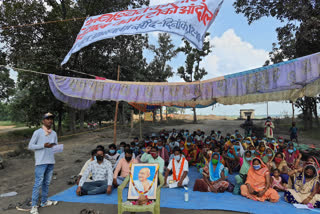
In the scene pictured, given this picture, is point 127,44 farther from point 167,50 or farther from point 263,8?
point 167,50

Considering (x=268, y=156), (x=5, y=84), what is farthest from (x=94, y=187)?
(x=5, y=84)

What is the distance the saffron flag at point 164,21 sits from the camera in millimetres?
3631

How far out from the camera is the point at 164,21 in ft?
13.1

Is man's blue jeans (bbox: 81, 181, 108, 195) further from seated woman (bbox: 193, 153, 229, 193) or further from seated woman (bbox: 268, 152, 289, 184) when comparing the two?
seated woman (bbox: 268, 152, 289, 184)

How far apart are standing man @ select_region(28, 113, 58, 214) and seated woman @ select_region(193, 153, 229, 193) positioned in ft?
11.3

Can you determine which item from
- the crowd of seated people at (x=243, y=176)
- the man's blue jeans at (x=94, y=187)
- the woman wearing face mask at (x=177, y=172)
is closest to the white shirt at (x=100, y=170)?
the crowd of seated people at (x=243, y=176)

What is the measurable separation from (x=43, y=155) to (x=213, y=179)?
403 cm

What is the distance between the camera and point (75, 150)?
11305 millimetres

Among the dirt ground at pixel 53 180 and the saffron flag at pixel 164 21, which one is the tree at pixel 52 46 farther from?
the saffron flag at pixel 164 21

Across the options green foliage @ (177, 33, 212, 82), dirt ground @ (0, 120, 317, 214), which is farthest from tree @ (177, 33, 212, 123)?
dirt ground @ (0, 120, 317, 214)

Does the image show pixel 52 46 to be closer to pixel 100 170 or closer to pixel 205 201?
pixel 100 170

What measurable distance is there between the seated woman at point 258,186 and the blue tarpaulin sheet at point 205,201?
5.1 inches

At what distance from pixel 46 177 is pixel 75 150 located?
763cm

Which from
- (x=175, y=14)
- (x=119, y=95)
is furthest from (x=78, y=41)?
(x=175, y=14)
